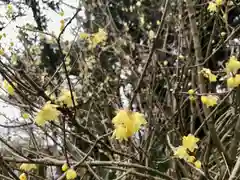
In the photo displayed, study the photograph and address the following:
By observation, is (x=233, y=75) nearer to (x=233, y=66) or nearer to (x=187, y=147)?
(x=233, y=66)

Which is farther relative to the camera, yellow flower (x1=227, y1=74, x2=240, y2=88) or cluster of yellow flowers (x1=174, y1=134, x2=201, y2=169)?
cluster of yellow flowers (x1=174, y1=134, x2=201, y2=169)

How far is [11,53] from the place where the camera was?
3342 millimetres

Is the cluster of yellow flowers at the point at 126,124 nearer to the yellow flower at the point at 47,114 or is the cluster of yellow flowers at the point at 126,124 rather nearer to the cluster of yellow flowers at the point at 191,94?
the yellow flower at the point at 47,114

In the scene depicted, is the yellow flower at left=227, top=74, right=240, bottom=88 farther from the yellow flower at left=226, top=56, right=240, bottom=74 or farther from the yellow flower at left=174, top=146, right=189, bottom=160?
the yellow flower at left=174, top=146, right=189, bottom=160

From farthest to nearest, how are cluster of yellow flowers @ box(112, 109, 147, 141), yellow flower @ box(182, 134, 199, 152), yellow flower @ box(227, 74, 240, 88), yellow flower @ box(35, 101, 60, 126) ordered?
yellow flower @ box(182, 134, 199, 152), yellow flower @ box(227, 74, 240, 88), yellow flower @ box(35, 101, 60, 126), cluster of yellow flowers @ box(112, 109, 147, 141)

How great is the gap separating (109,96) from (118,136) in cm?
253

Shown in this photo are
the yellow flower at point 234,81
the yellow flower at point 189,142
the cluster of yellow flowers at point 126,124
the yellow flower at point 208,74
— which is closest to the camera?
the cluster of yellow flowers at point 126,124

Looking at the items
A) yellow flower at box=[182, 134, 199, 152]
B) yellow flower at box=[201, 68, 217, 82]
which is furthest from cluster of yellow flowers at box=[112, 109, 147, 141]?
yellow flower at box=[201, 68, 217, 82]

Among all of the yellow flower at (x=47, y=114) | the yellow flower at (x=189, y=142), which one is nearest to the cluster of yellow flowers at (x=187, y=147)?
the yellow flower at (x=189, y=142)

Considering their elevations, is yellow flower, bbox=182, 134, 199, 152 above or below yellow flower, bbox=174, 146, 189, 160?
above

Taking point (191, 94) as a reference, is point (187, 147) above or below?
below

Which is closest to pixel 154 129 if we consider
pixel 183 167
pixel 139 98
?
pixel 183 167

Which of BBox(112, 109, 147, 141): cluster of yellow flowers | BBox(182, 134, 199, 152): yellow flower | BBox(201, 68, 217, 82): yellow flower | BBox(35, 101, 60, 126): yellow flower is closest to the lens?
BBox(112, 109, 147, 141): cluster of yellow flowers

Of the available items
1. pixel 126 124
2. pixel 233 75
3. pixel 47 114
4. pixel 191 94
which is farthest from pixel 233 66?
pixel 47 114
